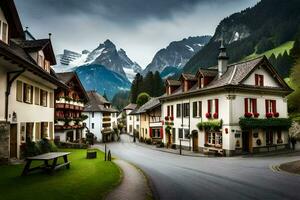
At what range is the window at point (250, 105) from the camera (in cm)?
3456

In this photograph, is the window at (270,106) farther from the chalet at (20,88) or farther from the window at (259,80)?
the chalet at (20,88)

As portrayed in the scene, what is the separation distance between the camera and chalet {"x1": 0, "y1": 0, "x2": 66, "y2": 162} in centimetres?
1714

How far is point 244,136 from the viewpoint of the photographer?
34812 millimetres

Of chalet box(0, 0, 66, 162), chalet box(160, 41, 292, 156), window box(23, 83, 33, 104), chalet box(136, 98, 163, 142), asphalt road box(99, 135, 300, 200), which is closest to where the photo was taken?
asphalt road box(99, 135, 300, 200)

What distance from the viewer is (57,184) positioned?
13.1 m

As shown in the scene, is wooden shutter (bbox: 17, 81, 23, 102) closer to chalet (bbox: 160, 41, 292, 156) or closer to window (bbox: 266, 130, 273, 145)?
chalet (bbox: 160, 41, 292, 156)

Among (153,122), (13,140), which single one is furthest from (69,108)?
(13,140)

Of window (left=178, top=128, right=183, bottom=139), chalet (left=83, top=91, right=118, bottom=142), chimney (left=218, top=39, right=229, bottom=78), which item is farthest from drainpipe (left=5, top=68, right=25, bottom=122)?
chalet (left=83, top=91, right=118, bottom=142)

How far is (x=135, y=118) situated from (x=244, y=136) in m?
61.3

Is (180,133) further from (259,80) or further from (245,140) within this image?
(259,80)

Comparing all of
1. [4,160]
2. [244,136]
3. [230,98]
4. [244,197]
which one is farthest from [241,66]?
[4,160]

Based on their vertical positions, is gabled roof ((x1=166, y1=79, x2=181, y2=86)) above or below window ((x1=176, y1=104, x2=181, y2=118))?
above

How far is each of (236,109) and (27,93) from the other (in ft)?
71.8

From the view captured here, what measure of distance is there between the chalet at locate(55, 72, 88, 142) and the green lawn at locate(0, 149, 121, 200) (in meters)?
24.0
